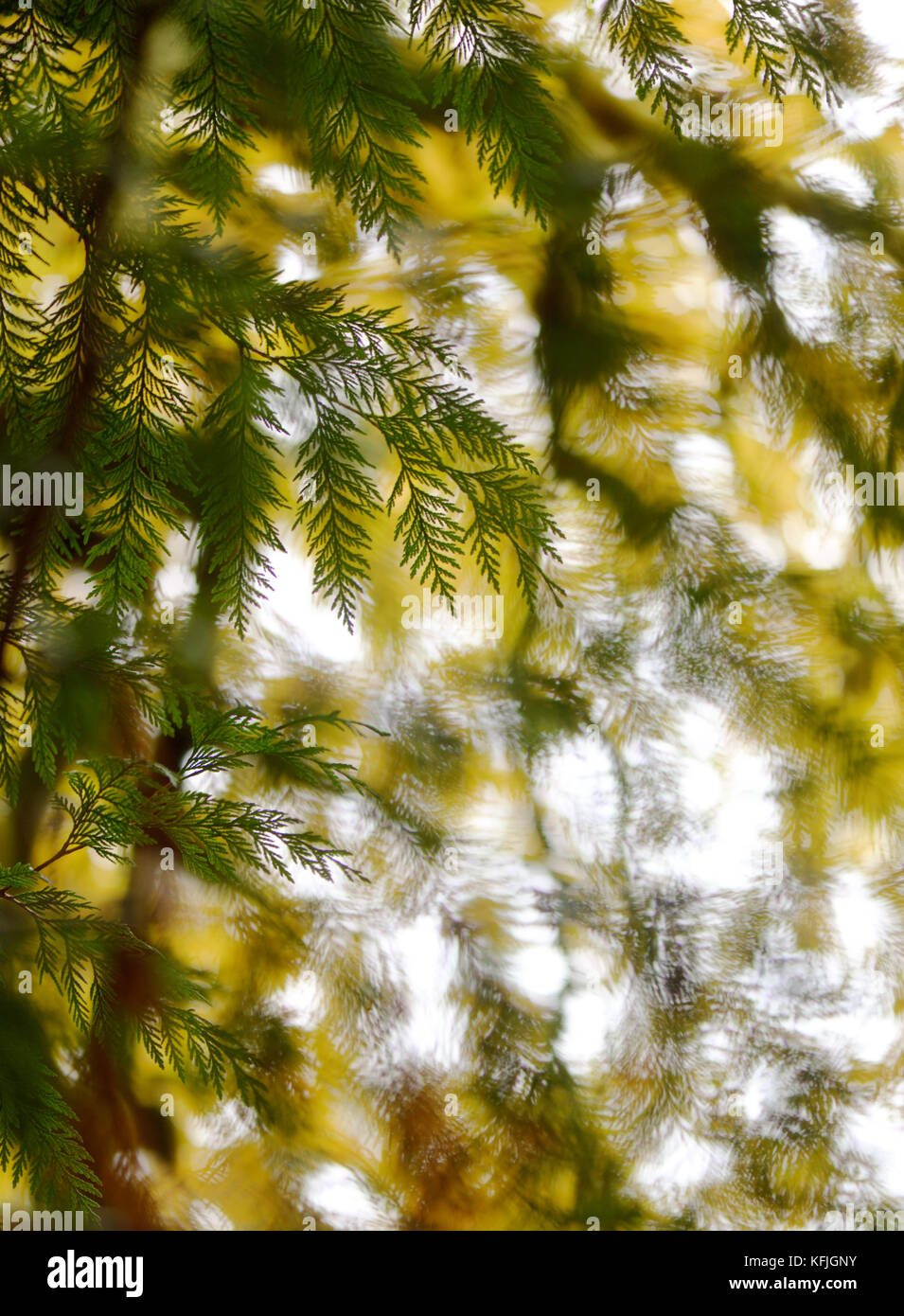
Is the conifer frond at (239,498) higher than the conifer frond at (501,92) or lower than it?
lower

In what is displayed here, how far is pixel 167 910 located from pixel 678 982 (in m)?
0.67

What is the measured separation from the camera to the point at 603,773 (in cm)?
102

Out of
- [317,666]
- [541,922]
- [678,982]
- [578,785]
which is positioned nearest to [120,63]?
[317,666]

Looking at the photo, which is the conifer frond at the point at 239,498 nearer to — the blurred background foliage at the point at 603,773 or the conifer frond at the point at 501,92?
the conifer frond at the point at 501,92

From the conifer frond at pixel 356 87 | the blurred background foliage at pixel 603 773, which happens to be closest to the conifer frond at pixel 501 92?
the conifer frond at pixel 356 87

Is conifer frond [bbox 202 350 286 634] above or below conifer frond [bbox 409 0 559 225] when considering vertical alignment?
below

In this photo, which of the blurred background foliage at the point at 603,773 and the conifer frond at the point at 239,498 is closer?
the conifer frond at the point at 239,498

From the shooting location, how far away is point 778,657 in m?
1.01

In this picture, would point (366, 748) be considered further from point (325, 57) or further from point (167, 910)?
point (325, 57)

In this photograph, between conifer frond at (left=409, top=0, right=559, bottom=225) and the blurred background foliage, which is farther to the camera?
the blurred background foliage

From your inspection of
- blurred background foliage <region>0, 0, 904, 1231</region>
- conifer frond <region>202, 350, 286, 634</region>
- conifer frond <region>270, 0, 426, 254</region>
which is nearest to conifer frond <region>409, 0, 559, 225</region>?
conifer frond <region>270, 0, 426, 254</region>

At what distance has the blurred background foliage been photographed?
1.00m

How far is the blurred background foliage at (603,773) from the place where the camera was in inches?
39.2

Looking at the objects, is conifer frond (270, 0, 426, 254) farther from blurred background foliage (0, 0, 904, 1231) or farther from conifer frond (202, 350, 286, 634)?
blurred background foliage (0, 0, 904, 1231)
